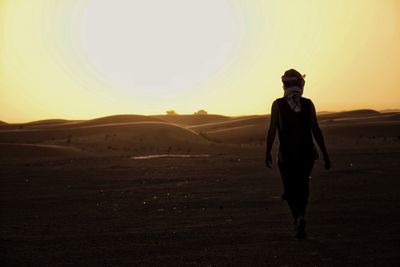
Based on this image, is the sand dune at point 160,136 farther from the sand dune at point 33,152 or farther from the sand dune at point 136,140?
the sand dune at point 33,152

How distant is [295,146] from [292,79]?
3.03 ft

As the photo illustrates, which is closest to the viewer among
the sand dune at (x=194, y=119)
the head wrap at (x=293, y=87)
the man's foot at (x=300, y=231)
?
the man's foot at (x=300, y=231)

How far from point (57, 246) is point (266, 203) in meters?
5.46

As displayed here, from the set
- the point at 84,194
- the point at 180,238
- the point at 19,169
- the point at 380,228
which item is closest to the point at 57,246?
the point at 180,238

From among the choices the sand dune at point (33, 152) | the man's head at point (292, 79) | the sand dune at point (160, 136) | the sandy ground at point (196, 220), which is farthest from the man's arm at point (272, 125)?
the sand dune at point (160, 136)

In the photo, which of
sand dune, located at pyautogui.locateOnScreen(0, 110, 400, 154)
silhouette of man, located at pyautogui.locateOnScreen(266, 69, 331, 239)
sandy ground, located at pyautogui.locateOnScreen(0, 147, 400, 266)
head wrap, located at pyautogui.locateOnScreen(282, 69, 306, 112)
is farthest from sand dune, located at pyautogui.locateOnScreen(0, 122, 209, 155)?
head wrap, located at pyautogui.locateOnScreen(282, 69, 306, 112)

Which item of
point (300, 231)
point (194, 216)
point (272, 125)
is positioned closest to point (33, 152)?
point (194, 216)

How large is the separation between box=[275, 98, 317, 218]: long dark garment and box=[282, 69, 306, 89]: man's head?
9.2 inches

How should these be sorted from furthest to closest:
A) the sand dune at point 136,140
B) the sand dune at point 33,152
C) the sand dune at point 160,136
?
the sand dune at point 160,136
the sand dune at point 136,140
the sand dune at point 33,152

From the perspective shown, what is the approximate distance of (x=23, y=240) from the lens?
11.6 m

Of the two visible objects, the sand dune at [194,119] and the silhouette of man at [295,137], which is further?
the sand dune at [194,119]

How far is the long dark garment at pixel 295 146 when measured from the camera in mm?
11641

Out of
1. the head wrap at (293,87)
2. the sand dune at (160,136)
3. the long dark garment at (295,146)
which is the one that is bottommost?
the sand dune at (160,136)

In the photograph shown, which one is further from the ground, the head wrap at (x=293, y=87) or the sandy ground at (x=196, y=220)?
the head wrap at (x=293, y=87)
